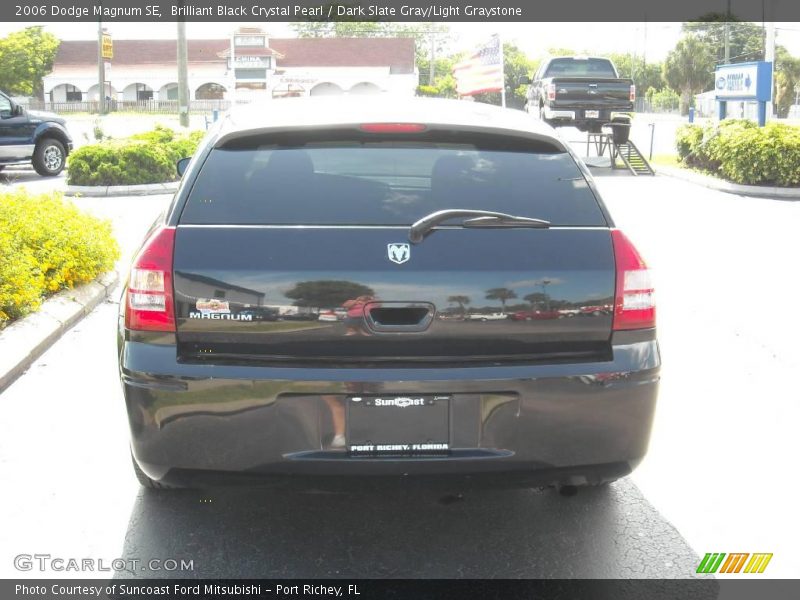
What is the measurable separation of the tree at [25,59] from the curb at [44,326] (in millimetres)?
81598

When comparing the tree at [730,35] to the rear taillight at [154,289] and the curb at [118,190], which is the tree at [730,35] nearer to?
the curb at [118,190]

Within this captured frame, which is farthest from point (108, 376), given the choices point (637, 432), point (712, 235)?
point (712, 235)

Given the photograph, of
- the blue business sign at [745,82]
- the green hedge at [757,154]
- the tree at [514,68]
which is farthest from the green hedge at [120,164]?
the tree at [514,68]

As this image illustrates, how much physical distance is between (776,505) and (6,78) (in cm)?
9073

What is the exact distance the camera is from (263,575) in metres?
3.72

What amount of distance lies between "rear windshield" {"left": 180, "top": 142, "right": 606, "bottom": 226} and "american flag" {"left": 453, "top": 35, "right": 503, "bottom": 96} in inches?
1277

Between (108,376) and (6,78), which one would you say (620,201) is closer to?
(108,376)

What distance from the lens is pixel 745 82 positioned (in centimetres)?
2411

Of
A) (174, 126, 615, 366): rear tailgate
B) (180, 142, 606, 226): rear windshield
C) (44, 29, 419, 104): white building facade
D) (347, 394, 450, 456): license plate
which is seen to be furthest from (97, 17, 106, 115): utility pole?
(347, 394, 450, 456): license plate

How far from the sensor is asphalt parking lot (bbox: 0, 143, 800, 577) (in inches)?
153

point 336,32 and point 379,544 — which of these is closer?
point 379,544

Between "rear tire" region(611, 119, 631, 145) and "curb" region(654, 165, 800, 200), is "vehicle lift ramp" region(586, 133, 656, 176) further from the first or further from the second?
"curb" region(654, 165, 800, 200)

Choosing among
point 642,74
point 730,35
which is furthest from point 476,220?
point 642,74

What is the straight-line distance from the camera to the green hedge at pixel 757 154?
19.0 metres
